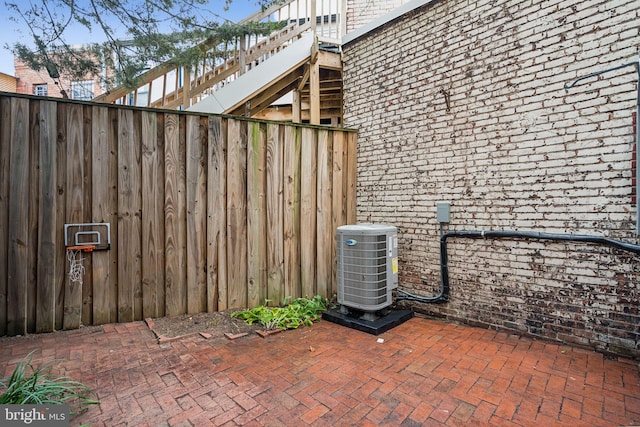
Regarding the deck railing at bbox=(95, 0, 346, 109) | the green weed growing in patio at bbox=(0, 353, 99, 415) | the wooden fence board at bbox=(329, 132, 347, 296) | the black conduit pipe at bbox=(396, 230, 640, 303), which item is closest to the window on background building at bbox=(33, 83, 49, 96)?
the deck railing at bbox=(95, 0, 346, 109)

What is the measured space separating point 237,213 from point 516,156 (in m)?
3.16

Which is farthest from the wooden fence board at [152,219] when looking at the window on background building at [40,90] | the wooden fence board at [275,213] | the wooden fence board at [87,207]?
the window on background building at [40,90]

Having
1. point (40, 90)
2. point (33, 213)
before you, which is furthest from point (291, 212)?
point (40, 90)

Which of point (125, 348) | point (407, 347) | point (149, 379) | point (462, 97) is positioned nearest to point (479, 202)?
point (462, 97)

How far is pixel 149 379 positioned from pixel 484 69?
432cm

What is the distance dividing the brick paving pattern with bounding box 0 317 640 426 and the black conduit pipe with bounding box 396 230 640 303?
0.60 m

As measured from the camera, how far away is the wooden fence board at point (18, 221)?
302 cm

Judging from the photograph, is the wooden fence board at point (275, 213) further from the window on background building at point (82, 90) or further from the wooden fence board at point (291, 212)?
the window on background building at point (82, 90)

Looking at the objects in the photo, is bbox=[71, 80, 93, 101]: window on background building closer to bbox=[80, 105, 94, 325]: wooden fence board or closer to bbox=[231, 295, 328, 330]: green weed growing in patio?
bbox=[80, 105, 94, 325]: wooden fence board

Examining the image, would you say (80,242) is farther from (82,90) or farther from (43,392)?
(82,90)

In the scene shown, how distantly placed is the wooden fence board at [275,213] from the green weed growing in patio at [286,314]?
213 mm

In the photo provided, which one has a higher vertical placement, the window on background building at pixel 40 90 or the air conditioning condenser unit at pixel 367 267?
the window on background building at pixel 40 90

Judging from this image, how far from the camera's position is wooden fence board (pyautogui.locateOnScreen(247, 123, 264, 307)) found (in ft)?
13.2

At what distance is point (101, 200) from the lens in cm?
334
